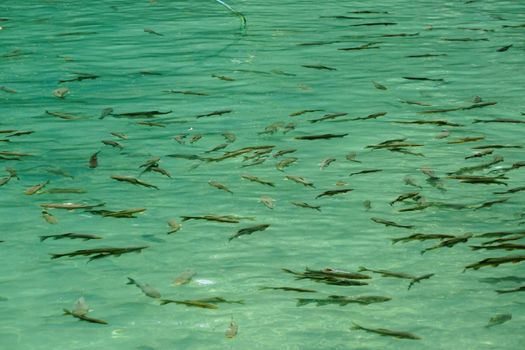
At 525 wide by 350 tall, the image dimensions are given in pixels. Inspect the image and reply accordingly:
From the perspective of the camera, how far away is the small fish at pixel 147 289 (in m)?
3.98

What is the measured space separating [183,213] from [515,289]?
1.49 m

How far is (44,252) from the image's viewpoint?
4.41 m

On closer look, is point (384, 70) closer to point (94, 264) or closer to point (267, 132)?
point (267, 132)

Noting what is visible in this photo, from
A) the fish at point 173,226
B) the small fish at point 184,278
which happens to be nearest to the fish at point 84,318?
the small fish at point 184,278

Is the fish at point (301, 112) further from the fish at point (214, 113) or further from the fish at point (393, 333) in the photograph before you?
the fish at point (393, 333)

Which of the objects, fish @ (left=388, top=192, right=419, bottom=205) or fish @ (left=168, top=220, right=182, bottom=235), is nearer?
fish @ (left=168, top=220, right=182, bottom=235)

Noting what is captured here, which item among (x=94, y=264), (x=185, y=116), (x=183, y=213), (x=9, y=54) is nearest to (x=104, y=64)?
(x=9, y=54)

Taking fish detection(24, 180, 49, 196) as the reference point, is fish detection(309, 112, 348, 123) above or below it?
above

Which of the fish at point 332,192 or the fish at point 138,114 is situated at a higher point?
the fish at point 332,192

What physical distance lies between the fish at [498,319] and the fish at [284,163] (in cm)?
178

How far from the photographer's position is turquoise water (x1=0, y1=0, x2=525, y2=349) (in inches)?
150

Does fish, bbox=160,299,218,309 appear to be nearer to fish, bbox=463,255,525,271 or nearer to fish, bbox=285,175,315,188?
fish, bbox=463,255,525,271

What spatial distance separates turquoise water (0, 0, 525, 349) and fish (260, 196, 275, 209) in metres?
0.02

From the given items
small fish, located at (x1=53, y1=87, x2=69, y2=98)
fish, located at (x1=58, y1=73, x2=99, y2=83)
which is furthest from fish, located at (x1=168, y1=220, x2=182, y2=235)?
fish, located at (x1=58, y1=73, x2=99, y2=83)
